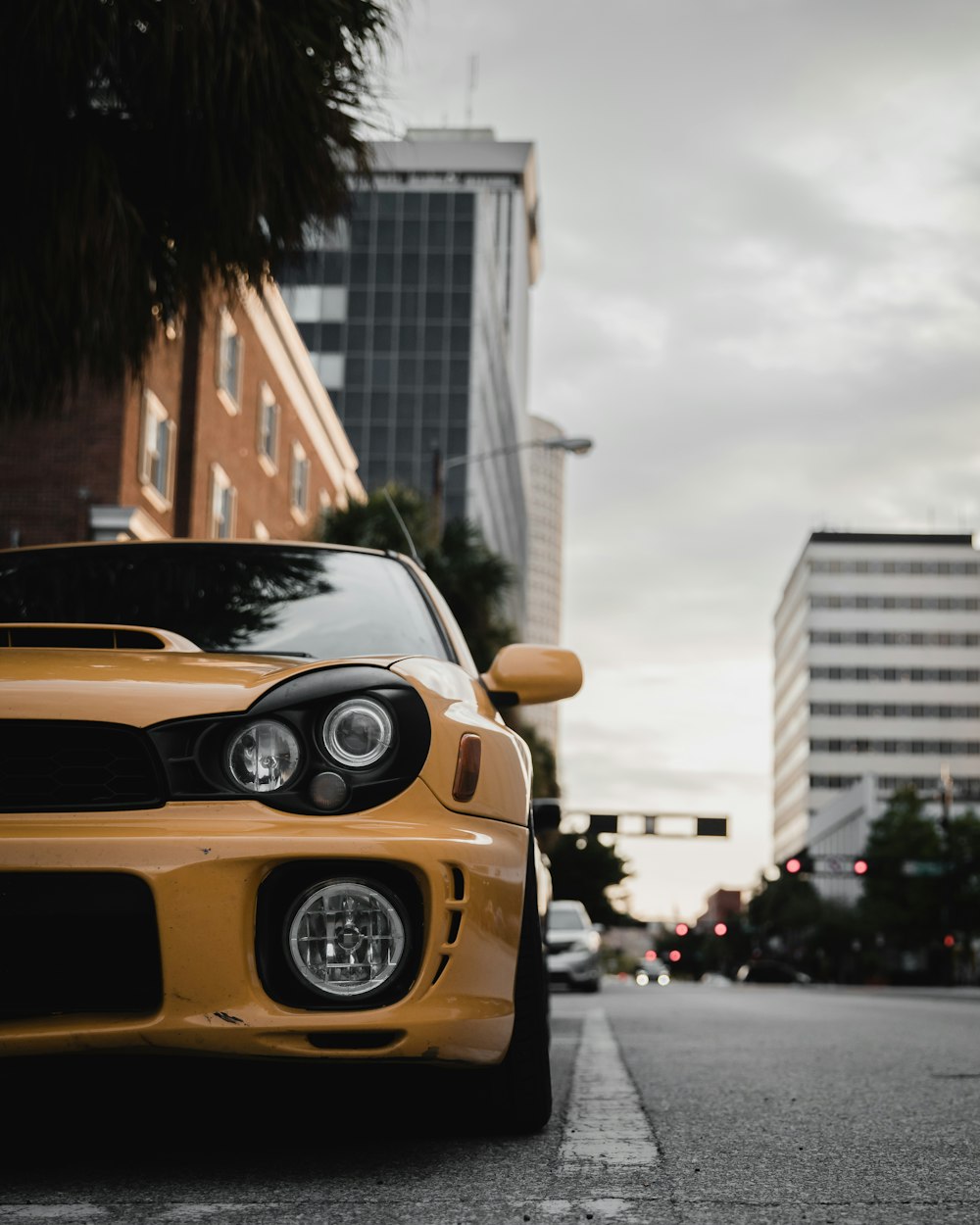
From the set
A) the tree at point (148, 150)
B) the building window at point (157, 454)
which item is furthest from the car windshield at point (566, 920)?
the tree at point (148, 150)

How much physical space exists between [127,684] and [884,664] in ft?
389

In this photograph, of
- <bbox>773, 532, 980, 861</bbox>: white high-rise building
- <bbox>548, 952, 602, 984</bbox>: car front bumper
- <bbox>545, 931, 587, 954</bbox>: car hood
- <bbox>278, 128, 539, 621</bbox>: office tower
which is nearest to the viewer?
<bbox>548, 952, 602, 984</bbox>: car front bumper

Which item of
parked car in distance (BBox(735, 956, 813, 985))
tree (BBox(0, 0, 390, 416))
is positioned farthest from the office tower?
tree (BBox(0, 0, 390, 416))

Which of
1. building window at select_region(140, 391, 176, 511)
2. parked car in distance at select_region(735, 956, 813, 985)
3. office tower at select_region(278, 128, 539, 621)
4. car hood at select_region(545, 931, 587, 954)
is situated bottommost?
parked car in distance at select_region(735, 956, 813, 985)

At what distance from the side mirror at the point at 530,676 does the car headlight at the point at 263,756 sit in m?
1.20

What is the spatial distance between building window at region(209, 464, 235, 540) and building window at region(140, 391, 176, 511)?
175 centimetres

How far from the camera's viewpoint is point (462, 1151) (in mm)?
3479

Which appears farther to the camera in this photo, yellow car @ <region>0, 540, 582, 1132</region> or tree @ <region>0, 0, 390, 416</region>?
tree @ <region>0, 0, 390, 416</region>

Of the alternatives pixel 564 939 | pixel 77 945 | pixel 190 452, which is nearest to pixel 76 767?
pixel 77 945

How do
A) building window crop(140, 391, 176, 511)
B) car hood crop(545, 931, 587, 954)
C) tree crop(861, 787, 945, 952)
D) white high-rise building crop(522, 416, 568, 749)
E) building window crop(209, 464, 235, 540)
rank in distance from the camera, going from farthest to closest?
white high-rise building crop(522, 416, 568, 749)
tree crop(861, 787, 945, 952)
building window crop(209, 464, 235, 540)
building window crop(140, 391, 176, 511)
car hood crop(545, 931, 587, 954)

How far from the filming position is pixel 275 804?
299 cm

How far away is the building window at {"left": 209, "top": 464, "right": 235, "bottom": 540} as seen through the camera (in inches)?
1101

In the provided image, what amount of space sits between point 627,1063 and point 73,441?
713 inches

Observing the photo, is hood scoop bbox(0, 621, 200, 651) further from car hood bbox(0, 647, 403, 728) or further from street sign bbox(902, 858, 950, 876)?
street sign bbox(902, 858, 950, 876)
